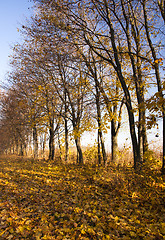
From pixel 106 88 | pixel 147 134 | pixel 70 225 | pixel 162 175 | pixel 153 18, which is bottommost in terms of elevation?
pixel 70 225

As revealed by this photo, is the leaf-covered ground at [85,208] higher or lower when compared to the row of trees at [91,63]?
lower

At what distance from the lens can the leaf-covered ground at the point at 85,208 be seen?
378 cm

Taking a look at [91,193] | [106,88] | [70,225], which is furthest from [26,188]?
[106,88]

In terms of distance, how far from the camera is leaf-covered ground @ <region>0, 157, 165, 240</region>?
12.4 feet

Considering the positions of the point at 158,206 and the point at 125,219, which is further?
the point at 158,206

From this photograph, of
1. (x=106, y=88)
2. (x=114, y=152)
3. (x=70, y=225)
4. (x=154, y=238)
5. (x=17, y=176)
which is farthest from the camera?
(x=114, y=152)

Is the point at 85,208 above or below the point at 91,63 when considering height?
below

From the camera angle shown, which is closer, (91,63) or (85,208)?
(85,208)

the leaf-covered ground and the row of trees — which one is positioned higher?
the row of trees

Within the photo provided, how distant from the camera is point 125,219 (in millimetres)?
4289

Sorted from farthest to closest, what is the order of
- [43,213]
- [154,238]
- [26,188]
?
[26,188] → [43,213] → [154,238]

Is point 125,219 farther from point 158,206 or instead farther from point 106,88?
point 106,88

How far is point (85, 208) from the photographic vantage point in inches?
192

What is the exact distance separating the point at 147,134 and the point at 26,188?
6194mm
